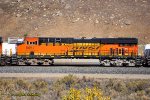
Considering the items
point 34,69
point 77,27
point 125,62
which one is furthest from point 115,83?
point 77,27

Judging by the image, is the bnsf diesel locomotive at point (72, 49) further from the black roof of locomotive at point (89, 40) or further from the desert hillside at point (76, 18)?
the desert hillside at point (76, 18)

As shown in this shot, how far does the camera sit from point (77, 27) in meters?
59.4

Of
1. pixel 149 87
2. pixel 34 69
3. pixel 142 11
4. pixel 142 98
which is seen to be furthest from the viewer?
pixel 142 11

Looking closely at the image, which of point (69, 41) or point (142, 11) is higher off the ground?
point (142, 11)

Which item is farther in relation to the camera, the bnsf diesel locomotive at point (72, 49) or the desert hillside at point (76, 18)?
the desert hillside at point (76, 18)

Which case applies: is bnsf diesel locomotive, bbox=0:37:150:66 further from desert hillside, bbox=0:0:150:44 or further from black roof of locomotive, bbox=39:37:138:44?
desert hillside, bbox=0:0:150:44

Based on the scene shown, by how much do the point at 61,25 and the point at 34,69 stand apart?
2974 centimetres

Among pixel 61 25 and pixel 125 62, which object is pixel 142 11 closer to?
pixel 61 25

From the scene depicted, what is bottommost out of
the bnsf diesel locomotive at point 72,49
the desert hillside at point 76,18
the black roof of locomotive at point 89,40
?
the bnsf diesel locomotive at point 72,49

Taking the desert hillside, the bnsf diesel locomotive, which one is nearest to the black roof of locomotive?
the bnsf diesel locomotive

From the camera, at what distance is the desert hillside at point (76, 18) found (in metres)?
58.1

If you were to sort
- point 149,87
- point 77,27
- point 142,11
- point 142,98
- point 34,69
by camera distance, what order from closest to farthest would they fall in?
point 142,98 → point 149,87 → point 34,69 → point 77,27 → point 142,11

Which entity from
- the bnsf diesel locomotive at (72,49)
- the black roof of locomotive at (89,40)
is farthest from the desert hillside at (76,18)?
the bnsf diesel locomotive at (72,49)

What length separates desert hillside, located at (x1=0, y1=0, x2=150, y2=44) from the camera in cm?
5809
